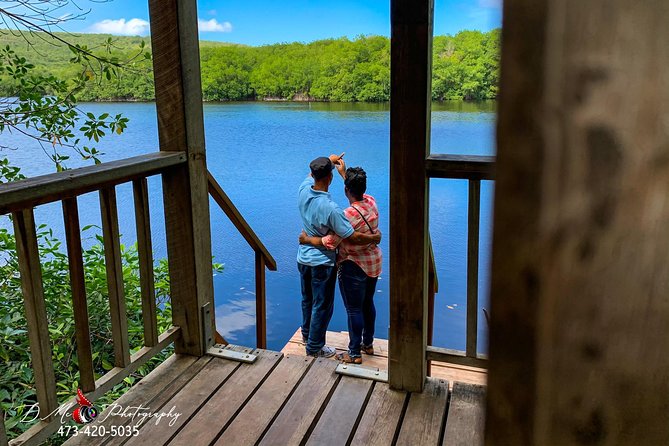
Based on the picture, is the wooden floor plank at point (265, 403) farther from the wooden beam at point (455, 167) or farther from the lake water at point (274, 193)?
the lake water at point (274, 193)

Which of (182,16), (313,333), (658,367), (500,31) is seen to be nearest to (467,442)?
(658,367)

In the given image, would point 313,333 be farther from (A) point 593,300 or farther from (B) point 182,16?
(A) point 593,300

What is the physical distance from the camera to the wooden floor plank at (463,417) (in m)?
1.82

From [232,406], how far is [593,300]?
1.87 m

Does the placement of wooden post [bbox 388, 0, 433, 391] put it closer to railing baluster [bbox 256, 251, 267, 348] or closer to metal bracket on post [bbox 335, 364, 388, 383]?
metal bracket on post [bbox 335, 364, 388, 383]

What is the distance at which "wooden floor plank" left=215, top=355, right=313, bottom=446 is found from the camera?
6.10 feet

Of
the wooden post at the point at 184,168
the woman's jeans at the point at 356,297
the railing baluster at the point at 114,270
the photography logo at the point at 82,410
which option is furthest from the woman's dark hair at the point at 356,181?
the photography logo at the point at 82,410

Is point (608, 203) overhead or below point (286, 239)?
overhead

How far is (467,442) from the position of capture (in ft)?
5.92

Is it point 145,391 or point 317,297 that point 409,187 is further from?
point 317,297

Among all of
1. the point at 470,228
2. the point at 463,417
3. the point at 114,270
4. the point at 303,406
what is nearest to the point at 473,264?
the point at 470,228

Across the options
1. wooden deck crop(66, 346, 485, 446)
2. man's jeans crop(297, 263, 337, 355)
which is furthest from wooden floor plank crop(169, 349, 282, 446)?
man's jeans crop(297, 263, 337, 355)

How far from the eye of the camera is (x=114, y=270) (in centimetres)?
198

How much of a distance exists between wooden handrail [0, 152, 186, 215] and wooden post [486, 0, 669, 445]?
57.6 inches
